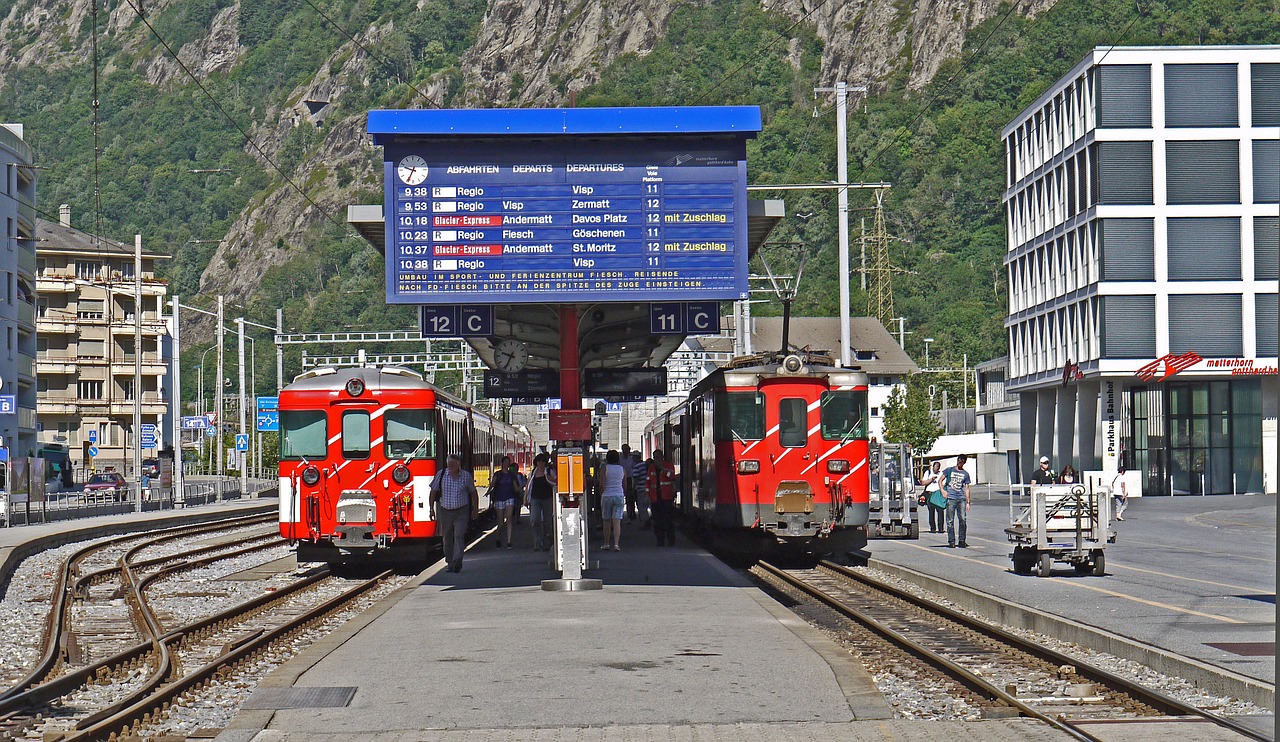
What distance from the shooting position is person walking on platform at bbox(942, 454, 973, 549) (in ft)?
91.3

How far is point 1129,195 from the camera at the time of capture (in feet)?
196

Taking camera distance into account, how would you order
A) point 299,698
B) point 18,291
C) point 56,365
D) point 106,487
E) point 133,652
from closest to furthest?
point 299,698 → point 133,652 → point 106,487 → point 18,291 → point 56,365

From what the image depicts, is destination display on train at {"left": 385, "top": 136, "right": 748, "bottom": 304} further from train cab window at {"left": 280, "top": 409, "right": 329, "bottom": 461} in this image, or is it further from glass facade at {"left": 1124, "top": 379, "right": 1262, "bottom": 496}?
glass facade at {"left": 1124, "top": 379, "right": 1262, "bottom": 496}

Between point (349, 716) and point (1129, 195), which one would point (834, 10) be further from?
point (349, 716)

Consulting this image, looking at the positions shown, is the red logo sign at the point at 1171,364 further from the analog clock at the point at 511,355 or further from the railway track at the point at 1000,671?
the railway track at the point at 1000,671

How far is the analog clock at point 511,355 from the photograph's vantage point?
30.1m

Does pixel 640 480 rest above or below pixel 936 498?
above

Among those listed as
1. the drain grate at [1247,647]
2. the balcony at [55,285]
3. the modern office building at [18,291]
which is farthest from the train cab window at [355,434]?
the balcony at [55,285]

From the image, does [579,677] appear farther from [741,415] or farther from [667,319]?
[741,415]

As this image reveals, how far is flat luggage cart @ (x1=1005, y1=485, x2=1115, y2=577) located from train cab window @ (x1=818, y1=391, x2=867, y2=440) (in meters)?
3.49

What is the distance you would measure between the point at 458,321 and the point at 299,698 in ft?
37.9

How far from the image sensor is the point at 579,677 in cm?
1191

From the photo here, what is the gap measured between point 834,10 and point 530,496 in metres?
166

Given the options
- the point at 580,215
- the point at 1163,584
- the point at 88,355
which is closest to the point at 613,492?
the point at 580,215
